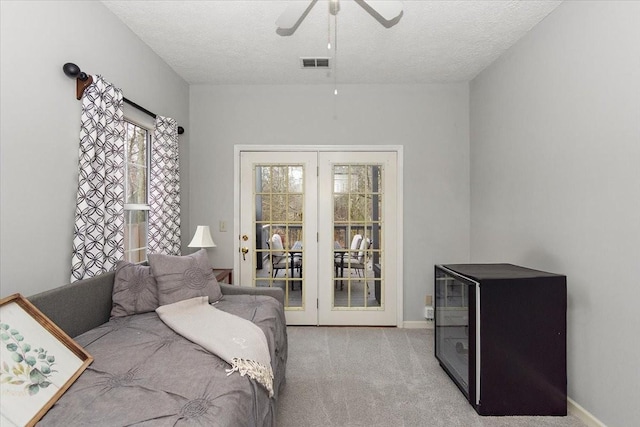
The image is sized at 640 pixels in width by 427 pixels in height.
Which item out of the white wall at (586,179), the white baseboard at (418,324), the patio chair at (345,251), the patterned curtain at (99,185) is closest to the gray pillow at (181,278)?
the patterned curtain at (99,185)

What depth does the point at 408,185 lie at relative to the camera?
3.71 meters

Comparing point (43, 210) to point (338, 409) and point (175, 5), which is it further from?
point (338, 409)

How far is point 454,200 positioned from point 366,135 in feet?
4.00

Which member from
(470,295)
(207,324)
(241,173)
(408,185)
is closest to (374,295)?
(408,185)

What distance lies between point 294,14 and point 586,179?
199cm

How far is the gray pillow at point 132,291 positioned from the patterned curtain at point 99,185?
132 mm

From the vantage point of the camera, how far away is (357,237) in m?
3.77

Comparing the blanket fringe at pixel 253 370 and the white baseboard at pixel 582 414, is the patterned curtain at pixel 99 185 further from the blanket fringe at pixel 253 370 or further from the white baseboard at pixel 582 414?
the white baseboard at pixel 582 414

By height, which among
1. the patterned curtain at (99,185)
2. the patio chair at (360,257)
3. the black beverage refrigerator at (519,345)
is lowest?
the black beverage refrigerator at (519,345)

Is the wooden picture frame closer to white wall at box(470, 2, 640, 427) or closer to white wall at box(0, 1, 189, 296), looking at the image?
white wall at box(0, 1, 189, 296)

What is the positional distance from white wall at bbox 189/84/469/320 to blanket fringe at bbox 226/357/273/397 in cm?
232

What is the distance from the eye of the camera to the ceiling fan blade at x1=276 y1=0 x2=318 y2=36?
173cm

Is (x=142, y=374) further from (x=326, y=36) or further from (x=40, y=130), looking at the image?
(x=326, y=36)

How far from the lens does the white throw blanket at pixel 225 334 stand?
59.5 inches
